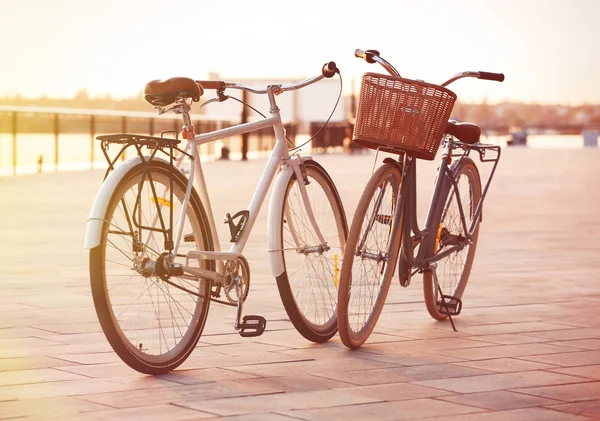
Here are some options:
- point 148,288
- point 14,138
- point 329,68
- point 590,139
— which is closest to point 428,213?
point 329,68

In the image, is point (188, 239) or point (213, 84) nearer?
point (188, 239)

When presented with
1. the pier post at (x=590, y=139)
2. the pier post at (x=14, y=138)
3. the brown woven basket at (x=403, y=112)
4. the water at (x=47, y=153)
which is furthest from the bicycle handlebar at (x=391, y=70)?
the pier post at (x=590, y=139)

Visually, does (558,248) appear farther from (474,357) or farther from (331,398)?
(331,398)

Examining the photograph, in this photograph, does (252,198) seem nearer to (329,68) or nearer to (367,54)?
(329,68)

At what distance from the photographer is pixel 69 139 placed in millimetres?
18750

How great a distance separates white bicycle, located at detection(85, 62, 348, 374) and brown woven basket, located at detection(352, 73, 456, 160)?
0.57 feet

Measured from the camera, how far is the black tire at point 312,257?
457 cm

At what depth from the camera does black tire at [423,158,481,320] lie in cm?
506

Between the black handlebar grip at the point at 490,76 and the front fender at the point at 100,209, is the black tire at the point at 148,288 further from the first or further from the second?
the black handlebar grip at the point at 490,76

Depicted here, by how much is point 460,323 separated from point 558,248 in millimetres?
3130

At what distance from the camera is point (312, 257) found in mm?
4855

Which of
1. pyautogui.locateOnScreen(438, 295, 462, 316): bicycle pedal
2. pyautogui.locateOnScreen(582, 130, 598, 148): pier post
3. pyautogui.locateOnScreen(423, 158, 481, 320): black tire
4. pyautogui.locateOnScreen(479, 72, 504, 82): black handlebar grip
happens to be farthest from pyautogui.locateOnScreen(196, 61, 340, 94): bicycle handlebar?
pyautogui.locateOnScreen(582, 130, 598, 148): pier post

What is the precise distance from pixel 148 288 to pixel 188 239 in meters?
0.22

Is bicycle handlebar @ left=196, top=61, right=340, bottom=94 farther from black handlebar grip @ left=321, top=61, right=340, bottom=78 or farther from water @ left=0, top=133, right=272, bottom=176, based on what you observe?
water @ left=0, top=133, right=272, bottom=176
